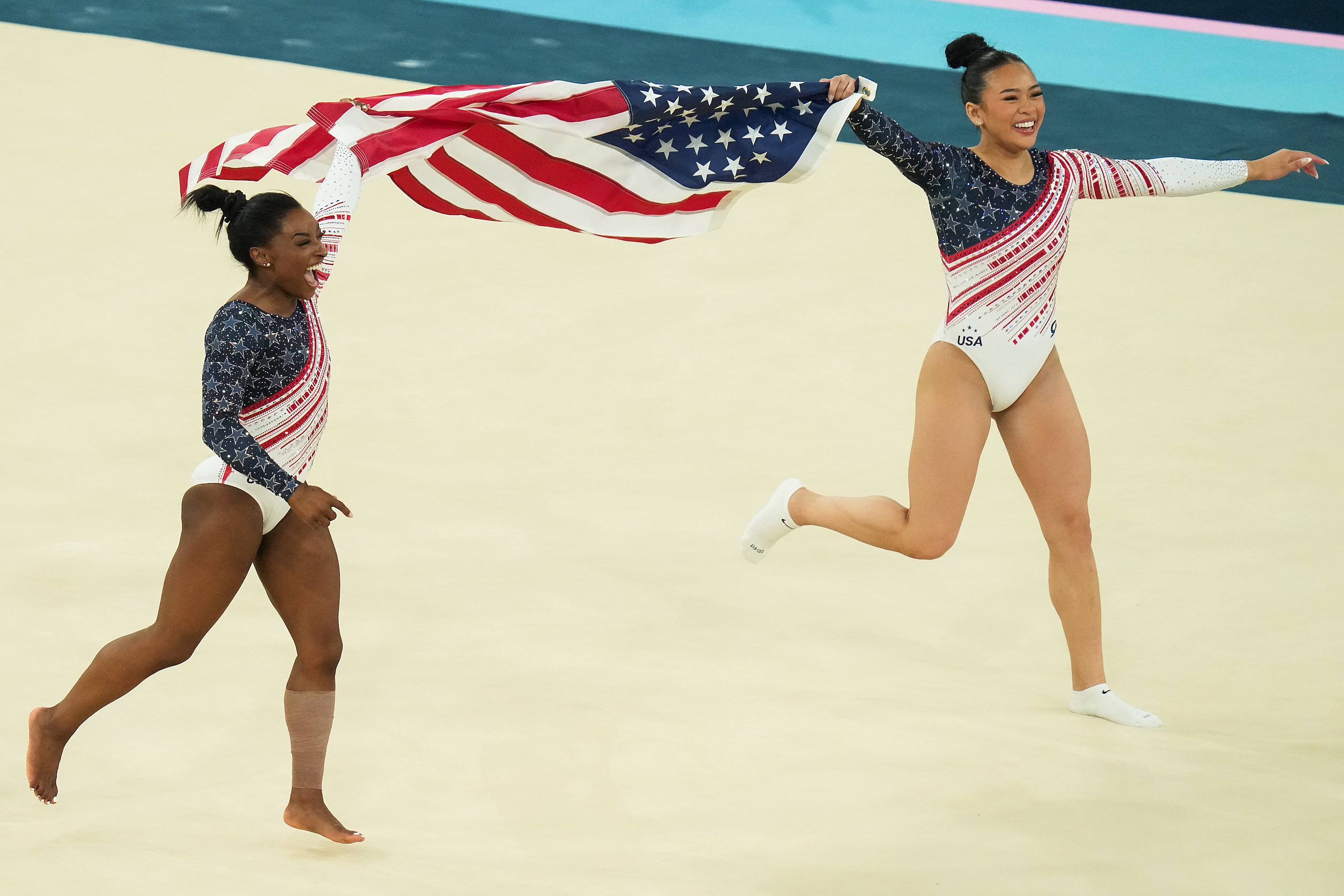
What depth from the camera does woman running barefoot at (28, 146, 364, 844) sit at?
12.7 ft

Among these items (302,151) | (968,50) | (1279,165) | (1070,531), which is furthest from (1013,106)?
(302,151)

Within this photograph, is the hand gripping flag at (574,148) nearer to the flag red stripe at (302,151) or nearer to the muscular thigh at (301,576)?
the flag red stripe at (302,151)

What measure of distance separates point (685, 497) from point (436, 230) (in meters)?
3.26

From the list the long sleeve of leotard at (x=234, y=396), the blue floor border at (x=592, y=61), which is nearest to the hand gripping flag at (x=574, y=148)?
the long sleeve of leotard at (x=234, y=396)

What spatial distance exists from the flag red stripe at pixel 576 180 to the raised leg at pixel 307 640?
5.52 ft

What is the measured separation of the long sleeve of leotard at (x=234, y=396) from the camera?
371 cm

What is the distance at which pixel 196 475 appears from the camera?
4.06 meters

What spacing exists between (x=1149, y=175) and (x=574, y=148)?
1.84 metres

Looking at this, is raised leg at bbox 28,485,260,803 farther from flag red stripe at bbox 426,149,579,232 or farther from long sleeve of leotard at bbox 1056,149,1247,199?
long sleeve of leotard at bbox 1056,149,1247,199

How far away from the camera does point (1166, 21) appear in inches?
519

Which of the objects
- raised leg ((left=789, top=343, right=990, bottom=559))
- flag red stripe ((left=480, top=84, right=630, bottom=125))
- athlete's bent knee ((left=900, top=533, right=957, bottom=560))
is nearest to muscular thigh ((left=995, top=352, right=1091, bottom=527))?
raised leg ((left=789, top=343, right=990, bottom=559))

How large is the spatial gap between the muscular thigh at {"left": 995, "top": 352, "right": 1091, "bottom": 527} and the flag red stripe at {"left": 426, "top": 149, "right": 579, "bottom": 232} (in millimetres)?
1591

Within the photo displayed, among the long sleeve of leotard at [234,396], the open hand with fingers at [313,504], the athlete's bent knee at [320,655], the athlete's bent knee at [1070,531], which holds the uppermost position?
the long sleeve of leotard at [234,396]

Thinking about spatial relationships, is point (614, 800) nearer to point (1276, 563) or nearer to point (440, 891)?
point (440, 891)
